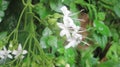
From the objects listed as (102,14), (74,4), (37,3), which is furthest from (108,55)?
(37,3)

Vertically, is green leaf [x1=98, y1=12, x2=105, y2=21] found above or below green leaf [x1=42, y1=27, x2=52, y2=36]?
below

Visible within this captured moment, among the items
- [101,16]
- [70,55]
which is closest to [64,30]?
[70,55]

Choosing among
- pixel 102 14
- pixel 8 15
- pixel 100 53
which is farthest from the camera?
pixel 100 53

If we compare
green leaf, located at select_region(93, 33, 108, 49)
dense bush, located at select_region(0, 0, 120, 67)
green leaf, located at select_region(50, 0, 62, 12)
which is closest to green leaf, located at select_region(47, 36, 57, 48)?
dense bush, located at select_region(0, 0, 120, 67)

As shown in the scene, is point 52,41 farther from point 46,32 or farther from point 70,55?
point 70,55

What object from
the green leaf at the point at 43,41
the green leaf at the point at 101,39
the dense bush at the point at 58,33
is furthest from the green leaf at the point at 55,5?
the green leaf at the point at 101,39

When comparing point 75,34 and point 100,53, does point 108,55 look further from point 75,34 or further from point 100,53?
point 75,34

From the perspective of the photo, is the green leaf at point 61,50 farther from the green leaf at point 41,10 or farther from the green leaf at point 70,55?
the green leaf at point 41,10

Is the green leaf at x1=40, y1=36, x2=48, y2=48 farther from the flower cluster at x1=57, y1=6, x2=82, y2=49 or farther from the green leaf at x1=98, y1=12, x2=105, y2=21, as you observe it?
the green leaf at x1=98, y1=12, x2=105, y2=21

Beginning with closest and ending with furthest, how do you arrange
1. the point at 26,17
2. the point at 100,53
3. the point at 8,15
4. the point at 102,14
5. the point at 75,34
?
1. the point at 75,34
2. the point at 26,17
3. the point at 8,15
4. the point at 102,14
5. the point at 100,53

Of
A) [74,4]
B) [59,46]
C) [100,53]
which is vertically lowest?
[100,53]

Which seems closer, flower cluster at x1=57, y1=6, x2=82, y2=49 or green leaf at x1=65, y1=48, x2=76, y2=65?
flower cluster at x1=57, y1=6, x2=82, y2=49
